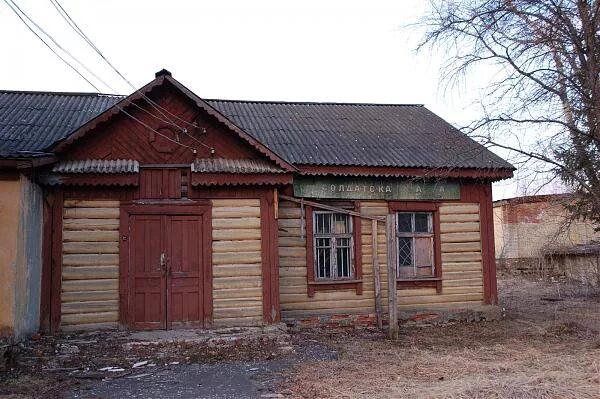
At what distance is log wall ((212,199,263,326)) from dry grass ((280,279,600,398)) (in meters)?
1.39

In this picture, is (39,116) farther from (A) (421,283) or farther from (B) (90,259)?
(A) (421,283)

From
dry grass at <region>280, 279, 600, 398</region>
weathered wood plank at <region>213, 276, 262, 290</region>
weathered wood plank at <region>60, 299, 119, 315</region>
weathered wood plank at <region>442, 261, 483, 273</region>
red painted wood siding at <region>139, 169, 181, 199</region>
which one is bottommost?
dry grass at <region>280, 279, 600, 398</region>

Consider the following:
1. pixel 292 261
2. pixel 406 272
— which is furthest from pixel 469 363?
pixel 292 261

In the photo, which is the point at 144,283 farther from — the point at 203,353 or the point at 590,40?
the point at 590,40

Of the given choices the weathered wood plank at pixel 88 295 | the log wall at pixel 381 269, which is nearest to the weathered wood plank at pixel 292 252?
the log wall at pixel 381 269

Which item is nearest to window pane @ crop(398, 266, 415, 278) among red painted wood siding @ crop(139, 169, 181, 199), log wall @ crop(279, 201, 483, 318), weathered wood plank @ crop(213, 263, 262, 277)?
log wall @ crop(279, 201, 483, 318)

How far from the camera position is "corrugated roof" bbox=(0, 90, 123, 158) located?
10382 mm

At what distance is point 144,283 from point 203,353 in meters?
1.91

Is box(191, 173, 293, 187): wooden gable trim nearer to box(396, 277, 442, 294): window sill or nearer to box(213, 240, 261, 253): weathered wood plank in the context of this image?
box(213, 240, 261, 253): weathered wood plank

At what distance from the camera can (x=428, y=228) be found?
12.9m

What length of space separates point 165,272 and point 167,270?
0.17ft

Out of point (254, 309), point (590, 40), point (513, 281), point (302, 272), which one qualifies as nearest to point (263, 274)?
point (254, 309)

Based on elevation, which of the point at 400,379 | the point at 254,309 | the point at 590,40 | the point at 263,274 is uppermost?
the point at 590,40

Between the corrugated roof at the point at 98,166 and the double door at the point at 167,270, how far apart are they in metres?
0.89
